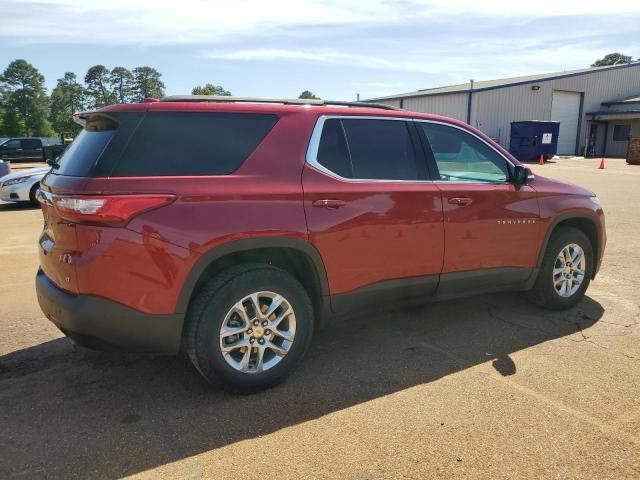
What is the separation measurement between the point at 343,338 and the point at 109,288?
2.04 meters

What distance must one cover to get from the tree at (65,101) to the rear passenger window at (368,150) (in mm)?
88032

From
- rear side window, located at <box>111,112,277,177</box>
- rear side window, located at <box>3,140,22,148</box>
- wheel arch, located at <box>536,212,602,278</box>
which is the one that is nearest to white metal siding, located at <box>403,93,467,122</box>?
rear side window, located at <box>3,140,22,148</box>

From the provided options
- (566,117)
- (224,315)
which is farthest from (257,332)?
(566,117)

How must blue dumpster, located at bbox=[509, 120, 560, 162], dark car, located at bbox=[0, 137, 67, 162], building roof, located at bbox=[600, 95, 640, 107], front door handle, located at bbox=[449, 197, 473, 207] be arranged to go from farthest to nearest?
building roof, located at bbox=[600, 95, 640, 107], blue dumpster, located at bbox=[509, 120, 560, 162], dark car, located at bbox=[0, 137, 67, 162], front door handle, located at bbox=[449, 197, 473, 207]

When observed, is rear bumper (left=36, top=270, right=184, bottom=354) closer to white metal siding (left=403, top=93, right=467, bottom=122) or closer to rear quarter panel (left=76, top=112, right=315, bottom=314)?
rear quarter panel (left=76, top=112, right=315, bottom=314)

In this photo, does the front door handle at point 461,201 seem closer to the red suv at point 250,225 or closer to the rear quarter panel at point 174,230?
the red suv at point 250,225

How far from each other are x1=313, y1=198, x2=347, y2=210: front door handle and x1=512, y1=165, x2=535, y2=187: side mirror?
1.79 m

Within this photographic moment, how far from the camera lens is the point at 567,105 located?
131ft

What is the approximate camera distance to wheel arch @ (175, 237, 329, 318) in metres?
3.04

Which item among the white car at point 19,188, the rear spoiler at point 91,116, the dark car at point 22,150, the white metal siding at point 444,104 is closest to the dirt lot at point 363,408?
the rear spoiler at point 91,116

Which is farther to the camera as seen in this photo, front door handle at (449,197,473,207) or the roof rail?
front door handle at (449,197,473,207)

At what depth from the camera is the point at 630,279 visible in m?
6.04

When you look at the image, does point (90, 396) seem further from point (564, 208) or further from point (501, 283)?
point (564, 208)

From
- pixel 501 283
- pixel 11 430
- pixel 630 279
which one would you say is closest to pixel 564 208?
pixel 501 283
